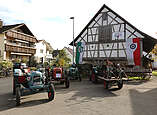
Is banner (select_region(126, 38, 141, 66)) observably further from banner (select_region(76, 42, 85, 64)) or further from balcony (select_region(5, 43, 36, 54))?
balcony (select_region(5, 43, 36, 54))

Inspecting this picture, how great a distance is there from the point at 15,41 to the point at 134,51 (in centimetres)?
2363

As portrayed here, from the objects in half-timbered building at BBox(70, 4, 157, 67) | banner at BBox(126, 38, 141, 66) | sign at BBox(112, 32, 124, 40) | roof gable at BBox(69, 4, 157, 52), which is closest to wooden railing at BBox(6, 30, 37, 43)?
roof gable at BBox(69, 4, 157, 52)

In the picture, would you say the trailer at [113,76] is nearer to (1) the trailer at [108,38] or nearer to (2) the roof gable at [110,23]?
(1) the trailer at [108,38]

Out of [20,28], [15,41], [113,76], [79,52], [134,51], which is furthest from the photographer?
[20,28]

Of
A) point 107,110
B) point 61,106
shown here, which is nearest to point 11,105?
point 61,106

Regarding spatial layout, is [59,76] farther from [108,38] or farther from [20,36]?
[20,36]

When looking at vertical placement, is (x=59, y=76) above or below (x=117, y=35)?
below

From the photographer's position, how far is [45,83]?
642 cm

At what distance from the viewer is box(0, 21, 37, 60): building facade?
24.8 metres

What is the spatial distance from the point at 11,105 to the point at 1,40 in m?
23.3

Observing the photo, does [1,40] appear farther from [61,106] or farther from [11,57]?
[61,106]

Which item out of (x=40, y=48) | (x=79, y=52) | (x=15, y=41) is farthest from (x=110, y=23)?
(x=40, y=48)

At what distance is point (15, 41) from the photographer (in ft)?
93.5

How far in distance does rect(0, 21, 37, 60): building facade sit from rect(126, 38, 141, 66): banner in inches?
761
